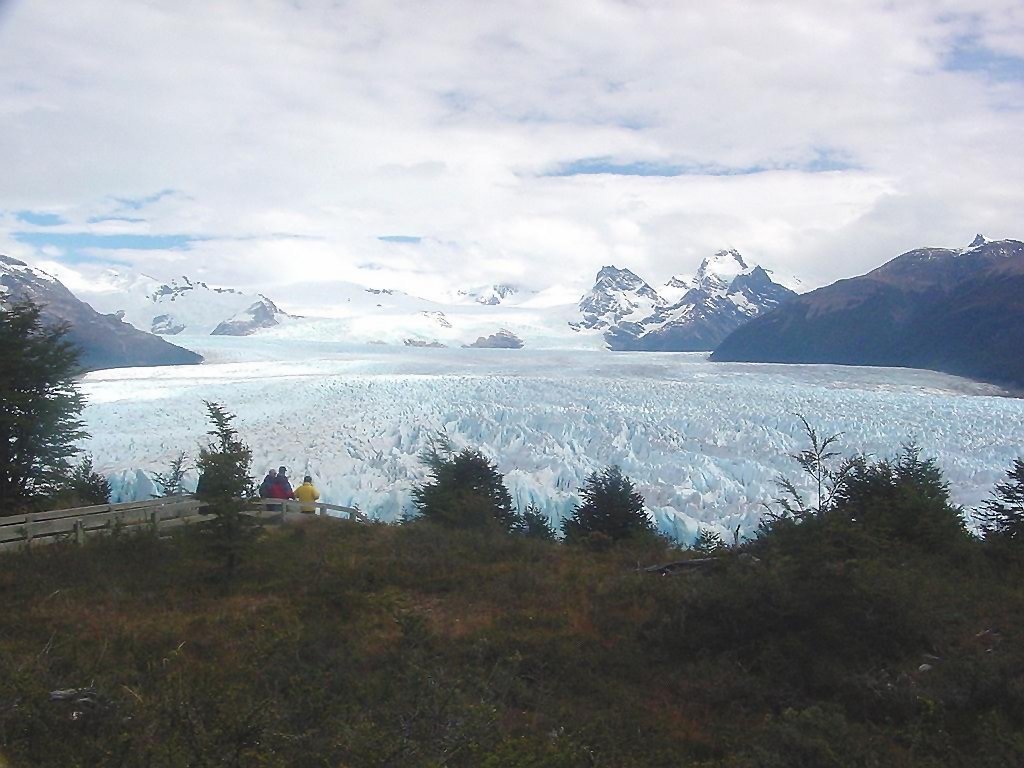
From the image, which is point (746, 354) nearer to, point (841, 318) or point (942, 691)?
point (841, 318)

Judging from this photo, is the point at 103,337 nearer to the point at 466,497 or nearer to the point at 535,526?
the point at 535,526

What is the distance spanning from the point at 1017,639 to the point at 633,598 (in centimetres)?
436

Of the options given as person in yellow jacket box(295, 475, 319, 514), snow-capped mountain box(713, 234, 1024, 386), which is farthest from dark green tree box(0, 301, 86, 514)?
snow-capped mountain box(713, 234, 1024, 386)

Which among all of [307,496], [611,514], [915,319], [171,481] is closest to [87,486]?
[171,481]

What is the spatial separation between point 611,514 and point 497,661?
11.2 metres

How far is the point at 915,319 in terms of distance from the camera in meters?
91.6

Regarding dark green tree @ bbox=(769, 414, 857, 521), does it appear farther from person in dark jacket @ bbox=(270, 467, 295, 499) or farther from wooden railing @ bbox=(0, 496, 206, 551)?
wooden railing @ bbox=(0, 496, 206, 551)

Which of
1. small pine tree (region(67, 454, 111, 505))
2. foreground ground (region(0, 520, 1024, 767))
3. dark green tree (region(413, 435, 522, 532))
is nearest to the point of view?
foreground ground (region(0, 520, 1024, 767))

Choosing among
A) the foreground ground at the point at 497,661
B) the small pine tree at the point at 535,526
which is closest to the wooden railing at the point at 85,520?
the foreground ground at the point at 497,661

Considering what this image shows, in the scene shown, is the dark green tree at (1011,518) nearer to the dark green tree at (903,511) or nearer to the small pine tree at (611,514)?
the dark green tree at (903,511)

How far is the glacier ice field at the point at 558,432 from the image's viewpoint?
2408cm

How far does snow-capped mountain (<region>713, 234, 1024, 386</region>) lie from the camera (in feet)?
247

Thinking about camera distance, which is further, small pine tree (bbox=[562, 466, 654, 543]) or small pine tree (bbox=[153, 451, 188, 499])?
small pine tree (bbox=[153, 451, 188, 499])

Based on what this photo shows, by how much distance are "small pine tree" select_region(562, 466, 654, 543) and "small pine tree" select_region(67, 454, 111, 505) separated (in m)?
10.4
